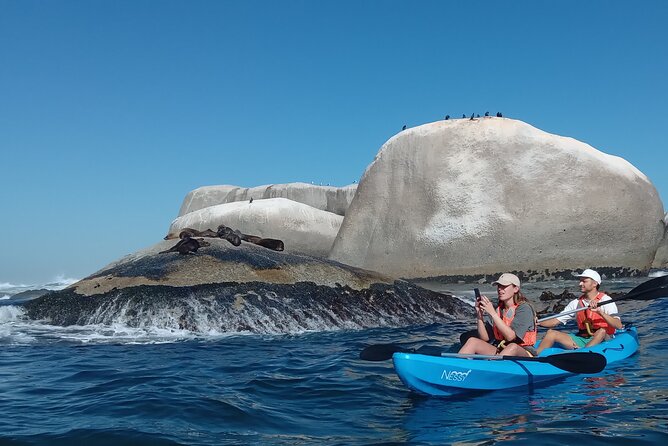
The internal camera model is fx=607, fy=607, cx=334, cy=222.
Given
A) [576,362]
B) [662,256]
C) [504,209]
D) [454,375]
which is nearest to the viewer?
[454,375]

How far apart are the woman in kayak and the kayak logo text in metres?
0.70

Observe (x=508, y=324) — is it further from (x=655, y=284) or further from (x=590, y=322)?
(x=655, y=284)

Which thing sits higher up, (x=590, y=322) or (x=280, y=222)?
(x=280, y=222)

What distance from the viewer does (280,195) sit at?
47.9 meters

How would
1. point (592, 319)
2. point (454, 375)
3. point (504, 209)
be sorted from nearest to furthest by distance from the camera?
point (454, 375), point (592, 319), point (504, 209)

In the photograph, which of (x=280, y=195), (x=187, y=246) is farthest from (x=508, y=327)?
(x=280, y=195)

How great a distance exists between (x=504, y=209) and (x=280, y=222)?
1259 cm

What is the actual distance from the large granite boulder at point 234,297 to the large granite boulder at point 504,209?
12968mm

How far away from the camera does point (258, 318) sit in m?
11.4

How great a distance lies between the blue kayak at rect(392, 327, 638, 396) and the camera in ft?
21.6

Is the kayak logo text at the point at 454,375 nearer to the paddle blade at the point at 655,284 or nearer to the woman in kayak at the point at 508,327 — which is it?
the woman in kayak at the point at 508,327

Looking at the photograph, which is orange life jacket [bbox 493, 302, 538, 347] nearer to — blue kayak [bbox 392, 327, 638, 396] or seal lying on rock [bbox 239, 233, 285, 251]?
blue kayak [bbox 392, 327, 638, 396]

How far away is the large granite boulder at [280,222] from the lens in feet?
109

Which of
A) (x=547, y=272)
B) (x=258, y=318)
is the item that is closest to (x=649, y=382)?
(x=258, y=318)
